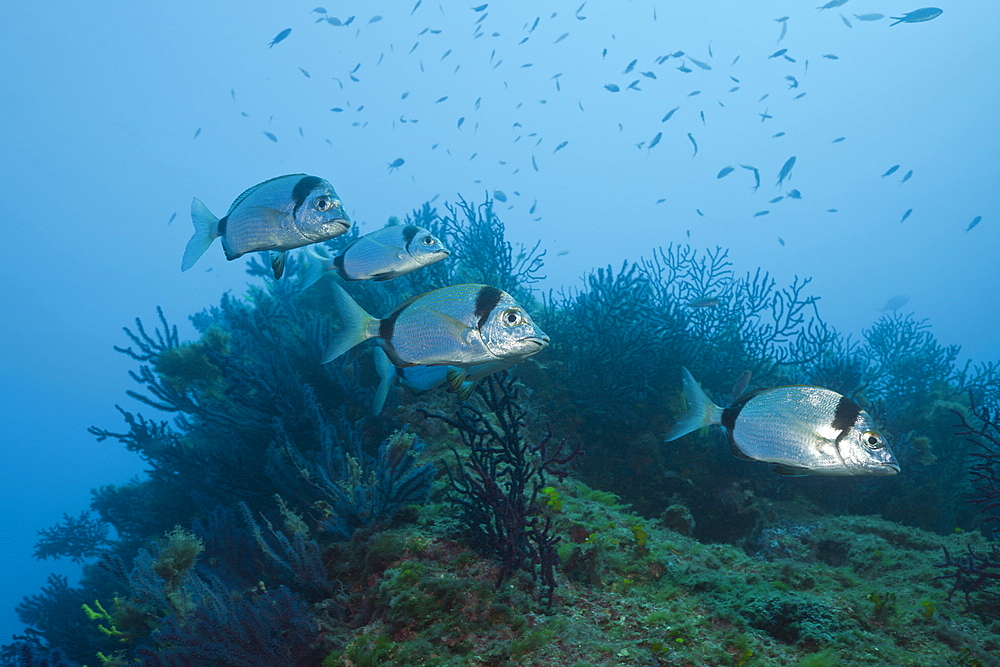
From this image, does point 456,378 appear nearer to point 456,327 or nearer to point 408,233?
point 456,327

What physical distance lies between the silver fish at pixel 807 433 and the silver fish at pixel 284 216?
2849 millimetres

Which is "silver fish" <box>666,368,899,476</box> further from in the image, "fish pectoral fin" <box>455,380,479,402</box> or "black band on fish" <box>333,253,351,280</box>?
"black band on fish" <box>333,253,351,280</box>

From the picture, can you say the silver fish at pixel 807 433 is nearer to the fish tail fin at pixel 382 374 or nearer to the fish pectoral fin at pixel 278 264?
the fish tail fin at pixel 382 374

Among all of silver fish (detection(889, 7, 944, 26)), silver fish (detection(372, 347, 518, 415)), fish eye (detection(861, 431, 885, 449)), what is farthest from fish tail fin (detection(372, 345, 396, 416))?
silver fish (detection(889, 7, 944, 26))

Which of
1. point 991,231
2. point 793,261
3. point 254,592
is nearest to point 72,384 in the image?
point 254,592

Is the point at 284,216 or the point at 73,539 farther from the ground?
the point at 284,216

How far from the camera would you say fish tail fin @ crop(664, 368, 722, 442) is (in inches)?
103

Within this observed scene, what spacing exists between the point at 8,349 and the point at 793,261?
174 metres

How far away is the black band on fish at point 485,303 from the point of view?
2.45m

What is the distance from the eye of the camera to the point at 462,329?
7.98ft

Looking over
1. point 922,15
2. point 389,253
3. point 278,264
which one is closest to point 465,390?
point 389,253

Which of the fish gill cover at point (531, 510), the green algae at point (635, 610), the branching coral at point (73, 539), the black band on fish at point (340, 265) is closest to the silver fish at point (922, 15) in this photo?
the fish gill cover at point (531, 510)

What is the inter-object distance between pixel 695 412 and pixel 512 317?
1209 millimetres

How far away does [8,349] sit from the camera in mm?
89812
